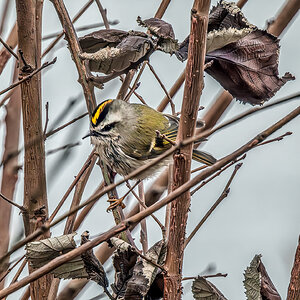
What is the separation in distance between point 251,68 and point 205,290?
687 mm

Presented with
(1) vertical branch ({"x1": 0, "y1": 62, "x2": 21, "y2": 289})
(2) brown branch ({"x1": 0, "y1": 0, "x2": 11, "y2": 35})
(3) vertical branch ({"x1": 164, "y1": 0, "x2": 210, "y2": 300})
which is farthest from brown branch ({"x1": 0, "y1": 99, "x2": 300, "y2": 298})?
(2) brown branch ({"x1": 0, "y1": 0, "x2": 11, "y2": 35})

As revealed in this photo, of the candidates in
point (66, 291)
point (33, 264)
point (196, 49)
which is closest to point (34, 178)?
point (33, 264)

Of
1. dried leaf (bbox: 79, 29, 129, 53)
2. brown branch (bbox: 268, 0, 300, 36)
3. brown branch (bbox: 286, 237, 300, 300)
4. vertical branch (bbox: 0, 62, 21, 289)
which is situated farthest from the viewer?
brown branch (bbox: 268, 0, 300, 36)

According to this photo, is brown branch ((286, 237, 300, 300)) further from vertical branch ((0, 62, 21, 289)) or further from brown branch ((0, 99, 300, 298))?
vertical branch ((0, 62, 21, 289))

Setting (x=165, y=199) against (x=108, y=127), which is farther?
(x=108, y=127)

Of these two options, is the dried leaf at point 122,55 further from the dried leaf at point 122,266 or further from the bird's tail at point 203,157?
the bird's tail at point 203,157

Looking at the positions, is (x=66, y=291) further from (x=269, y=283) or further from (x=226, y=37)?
(x=226, y=37)

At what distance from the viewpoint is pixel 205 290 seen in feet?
4.53

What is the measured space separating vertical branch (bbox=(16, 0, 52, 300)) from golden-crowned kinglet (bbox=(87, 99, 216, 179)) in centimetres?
71

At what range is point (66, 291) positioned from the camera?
79.4 inches

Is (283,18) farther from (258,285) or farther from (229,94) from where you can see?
(258,285)

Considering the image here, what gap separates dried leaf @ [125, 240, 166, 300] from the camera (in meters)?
1.32

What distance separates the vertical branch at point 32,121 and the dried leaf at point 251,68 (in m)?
0.60

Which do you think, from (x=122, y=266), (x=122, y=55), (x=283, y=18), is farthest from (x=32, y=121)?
(x=283, y=18)
